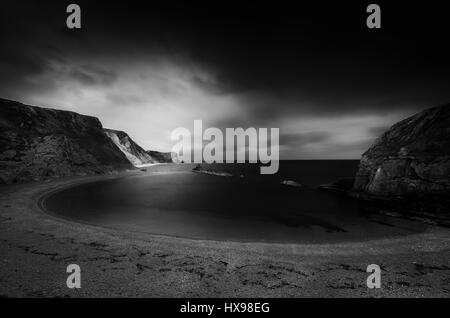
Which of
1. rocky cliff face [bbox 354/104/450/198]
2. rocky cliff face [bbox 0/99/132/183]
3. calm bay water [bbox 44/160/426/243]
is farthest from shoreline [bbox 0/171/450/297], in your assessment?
rocky cliff face [bbox 0/99/132/183]

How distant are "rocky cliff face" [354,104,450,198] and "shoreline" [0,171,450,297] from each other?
17184 millimetres

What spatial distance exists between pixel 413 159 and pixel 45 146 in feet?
285

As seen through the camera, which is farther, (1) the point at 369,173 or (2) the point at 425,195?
(1) the point at 369,173

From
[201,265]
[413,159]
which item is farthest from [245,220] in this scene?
[413,159]

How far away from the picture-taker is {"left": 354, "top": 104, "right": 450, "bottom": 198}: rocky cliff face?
95.0 feet

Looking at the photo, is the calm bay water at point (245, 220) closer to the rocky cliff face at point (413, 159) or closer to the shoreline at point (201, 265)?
the shoreline at point (201, 265)

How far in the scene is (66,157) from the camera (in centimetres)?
6338

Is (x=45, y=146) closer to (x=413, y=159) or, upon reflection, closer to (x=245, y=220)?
(x=245, y=220)

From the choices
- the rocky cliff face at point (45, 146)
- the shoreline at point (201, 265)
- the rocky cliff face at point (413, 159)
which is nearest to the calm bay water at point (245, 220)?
the shoreline at point (201, 265)

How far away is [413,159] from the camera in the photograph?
3188cm
